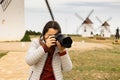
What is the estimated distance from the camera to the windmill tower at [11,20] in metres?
38.0

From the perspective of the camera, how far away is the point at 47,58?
20.1 ft

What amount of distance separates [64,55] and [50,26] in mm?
408

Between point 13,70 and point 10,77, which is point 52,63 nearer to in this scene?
point 10,77

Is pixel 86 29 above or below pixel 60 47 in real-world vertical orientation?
below

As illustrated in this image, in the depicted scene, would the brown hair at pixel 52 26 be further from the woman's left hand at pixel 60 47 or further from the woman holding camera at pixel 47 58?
the woman's left hand at pixel 60 47

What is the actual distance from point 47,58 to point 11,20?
107 ft

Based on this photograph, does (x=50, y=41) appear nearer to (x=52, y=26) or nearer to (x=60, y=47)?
(x=60, y=47)

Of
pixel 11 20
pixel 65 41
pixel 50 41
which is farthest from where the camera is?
pixel 11 20

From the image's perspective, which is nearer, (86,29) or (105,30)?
(86,29)

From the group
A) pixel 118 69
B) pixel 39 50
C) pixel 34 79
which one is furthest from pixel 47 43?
pixel 118 69

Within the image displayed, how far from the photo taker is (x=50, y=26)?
591 cm

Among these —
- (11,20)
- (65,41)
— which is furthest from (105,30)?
(65,41)

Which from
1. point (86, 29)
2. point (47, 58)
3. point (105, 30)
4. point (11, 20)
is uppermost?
point (47, 58)

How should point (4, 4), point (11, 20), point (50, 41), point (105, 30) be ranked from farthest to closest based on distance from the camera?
point (105, 30) < point (11, 20) < point (4, 4) < point (50, 41)
